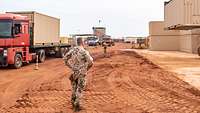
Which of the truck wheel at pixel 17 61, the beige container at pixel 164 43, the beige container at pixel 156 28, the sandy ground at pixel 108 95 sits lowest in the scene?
the sandy ground at pixel 108 95

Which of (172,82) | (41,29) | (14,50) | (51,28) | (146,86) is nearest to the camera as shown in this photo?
(146,86)

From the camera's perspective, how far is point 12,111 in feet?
36.7

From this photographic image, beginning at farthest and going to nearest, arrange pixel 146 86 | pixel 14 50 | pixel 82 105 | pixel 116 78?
pixel 14 50
pixel 116 78
pixel 146 86
pixel 82 105

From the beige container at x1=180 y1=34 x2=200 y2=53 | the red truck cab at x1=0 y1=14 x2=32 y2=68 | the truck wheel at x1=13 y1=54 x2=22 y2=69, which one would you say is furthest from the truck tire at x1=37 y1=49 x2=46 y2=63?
the beige container at x1=180 y1=34 x2=200 y2=53

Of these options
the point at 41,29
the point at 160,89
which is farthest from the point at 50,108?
the point at 41,29

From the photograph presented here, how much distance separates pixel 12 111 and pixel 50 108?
101 cm

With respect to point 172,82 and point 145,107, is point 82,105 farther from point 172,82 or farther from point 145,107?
point 172,82

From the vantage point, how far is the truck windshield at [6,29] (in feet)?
81.3

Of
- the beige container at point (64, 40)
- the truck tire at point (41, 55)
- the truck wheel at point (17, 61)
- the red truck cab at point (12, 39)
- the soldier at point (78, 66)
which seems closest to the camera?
the soldier at point (78, 66)

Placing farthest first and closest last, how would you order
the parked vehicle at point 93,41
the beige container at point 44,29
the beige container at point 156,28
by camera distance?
the parked vehicle at point 93,41
the beige container at point 156,28
the beige container at point 44,29

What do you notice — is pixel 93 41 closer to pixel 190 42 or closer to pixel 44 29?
pixel 190 42

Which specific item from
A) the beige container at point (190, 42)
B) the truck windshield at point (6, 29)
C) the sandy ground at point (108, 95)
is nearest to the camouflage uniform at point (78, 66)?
the sandy ground at point (108, 95)

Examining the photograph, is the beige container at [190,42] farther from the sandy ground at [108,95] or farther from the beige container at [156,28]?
the sandy ground at [108,95]

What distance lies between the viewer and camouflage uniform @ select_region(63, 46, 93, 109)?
35.8 ft
